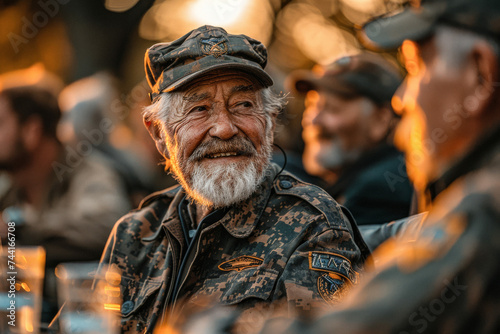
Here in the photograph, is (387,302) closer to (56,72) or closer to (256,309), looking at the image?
(256,309)

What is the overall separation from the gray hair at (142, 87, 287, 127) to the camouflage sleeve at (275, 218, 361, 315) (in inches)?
28.3

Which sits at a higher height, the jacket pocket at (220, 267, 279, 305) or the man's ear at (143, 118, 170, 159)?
the man's ear at (143, 118, 170, 159)

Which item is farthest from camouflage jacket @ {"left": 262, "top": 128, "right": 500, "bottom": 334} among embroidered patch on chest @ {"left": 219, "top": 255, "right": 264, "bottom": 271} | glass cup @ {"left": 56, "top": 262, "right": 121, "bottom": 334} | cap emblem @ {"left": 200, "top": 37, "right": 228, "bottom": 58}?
cap emblem @ {"left": 200, "top": 37, "right": 228, "bottom": 58}

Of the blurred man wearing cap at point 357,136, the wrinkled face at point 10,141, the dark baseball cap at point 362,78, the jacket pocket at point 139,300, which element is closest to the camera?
the jacket pocket at point 139,300

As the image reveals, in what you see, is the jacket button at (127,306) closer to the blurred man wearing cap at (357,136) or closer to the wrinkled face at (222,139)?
the wrinkled face at (222,139)

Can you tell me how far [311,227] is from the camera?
247 cm

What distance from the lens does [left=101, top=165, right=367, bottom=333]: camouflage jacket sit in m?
2.31

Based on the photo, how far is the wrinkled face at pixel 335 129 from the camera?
4.60m

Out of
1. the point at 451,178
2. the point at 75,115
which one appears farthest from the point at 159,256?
the point at 75,115

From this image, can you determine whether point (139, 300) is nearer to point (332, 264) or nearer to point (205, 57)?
point (332, 264)

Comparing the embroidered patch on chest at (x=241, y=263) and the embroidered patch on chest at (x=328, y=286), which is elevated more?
the embroidered patch on chest at (x=328, y=286)

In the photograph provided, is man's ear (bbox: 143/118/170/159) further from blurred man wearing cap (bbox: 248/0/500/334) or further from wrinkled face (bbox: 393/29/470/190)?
wrinkled face (bbox: 393/29/470/190)

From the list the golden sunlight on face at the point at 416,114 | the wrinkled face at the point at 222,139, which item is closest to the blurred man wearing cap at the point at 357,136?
the golden sunlight on face at the point at 416,114

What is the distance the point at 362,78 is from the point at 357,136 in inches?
18.1
